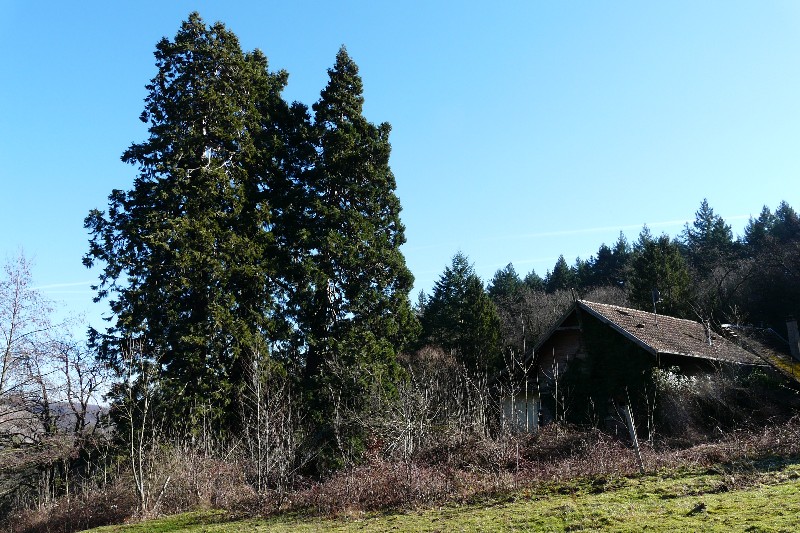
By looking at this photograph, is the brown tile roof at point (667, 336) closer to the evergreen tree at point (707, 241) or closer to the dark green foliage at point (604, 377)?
the dark green foliage at point (604, 377)

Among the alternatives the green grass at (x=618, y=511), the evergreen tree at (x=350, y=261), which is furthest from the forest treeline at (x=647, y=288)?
the green grass at (x=618, y=511)

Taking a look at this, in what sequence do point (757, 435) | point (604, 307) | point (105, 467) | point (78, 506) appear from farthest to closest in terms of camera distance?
point (604, 307) → point (105, 467) → point (78, 506) → point (757, 435)

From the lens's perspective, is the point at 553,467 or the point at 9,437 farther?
the point at 9,437

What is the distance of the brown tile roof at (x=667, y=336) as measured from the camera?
2091cm

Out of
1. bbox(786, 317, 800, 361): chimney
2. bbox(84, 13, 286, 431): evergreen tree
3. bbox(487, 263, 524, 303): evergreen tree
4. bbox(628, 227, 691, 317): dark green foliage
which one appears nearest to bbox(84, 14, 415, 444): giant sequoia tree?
bbox(84, 13, 286, 431): evergreen tree

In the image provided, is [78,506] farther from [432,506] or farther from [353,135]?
[353,135]

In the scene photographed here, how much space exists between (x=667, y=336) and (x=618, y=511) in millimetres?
16027

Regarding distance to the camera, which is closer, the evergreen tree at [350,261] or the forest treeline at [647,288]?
the evergreen tree at [350,261]

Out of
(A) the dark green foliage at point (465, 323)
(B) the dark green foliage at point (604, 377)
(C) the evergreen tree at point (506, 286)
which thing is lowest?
(B) the dark green foliage at point (604, 377)

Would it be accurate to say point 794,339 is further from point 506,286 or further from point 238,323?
point 506,286

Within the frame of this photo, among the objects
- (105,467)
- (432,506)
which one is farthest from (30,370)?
(432,506)

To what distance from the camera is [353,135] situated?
25750mm

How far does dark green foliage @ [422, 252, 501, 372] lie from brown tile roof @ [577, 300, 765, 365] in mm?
14135

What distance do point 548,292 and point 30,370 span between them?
175 feet
